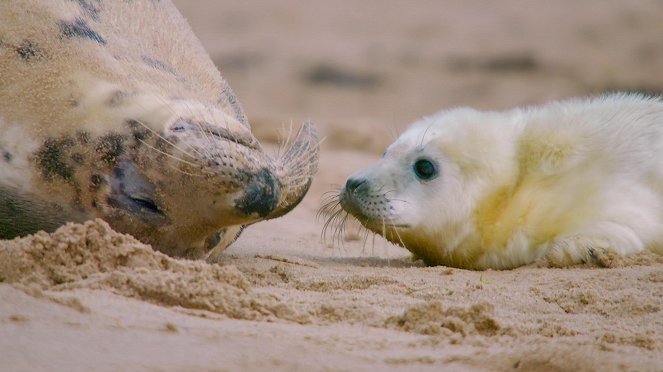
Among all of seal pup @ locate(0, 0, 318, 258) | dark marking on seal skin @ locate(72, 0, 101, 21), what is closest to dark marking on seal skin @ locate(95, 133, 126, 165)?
seal pup @ locate(0, 0, 318, 258)

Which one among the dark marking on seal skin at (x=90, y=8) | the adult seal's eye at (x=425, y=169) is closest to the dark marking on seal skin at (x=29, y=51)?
the dark marking on seal skin at (x=90, y=8)

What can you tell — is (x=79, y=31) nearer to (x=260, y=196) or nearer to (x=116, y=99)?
(x=116, y=99)

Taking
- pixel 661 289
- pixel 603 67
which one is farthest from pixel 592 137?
pixel 603 67

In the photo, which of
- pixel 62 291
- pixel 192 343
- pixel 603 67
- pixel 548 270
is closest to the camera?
pixel 192 343

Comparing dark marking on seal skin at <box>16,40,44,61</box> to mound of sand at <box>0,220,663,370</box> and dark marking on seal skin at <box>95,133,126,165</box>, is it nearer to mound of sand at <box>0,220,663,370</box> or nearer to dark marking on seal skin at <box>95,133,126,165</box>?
dark marking on seal skin at <box>95,133,126,165</box>

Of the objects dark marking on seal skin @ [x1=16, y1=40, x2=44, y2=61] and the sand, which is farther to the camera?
dark marking on seal skin @ [x1=16, y1=40, x2=44, y2=61]

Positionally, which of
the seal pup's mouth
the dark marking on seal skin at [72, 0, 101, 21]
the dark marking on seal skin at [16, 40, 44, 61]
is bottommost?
the seal pup's mouth

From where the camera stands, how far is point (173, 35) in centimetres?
462

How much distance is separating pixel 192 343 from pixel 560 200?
2510 mm

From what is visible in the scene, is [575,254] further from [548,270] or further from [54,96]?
[54,96]

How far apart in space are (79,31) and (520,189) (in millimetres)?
1975

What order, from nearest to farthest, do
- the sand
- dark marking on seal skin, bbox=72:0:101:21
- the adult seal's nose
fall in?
the sand < the adult seal's nose < dark marking on seal skin, bbox=72:0:101:21

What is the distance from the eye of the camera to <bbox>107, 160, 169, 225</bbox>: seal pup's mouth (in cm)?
376

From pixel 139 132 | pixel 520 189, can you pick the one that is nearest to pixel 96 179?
pixel 139 132
